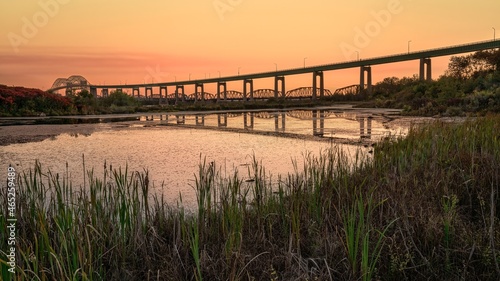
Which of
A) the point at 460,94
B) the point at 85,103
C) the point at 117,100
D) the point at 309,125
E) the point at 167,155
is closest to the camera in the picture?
the point at 167,155

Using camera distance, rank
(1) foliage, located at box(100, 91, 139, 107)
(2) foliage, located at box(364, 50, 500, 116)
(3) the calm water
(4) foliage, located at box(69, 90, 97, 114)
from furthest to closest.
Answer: (1) foliage, located at box(100, 91, 139, 107) < (4) foliage, located at box(69, 90, 97, 114) < (2) foliage, located at box(364, 50, 500, 116) < (3) the calm water

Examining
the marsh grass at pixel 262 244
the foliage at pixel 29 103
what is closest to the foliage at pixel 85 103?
the foliage at pixel 29 103

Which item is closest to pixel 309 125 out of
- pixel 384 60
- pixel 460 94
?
pixel 460 94

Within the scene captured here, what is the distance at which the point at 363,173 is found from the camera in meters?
6.21

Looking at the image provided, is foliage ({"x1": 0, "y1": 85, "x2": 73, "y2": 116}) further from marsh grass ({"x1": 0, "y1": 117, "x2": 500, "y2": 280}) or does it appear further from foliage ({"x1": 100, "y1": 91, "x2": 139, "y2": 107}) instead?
marsh grass ({"x1": 0, "y1": 117, "x2": 500, "y2": 280})

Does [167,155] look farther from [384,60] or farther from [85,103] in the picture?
[384,60]

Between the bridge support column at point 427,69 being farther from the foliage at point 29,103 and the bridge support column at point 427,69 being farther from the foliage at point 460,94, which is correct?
the foliage at point 29,103

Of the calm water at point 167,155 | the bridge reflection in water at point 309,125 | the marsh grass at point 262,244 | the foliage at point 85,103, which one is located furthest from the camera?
the foliage at point 85,103

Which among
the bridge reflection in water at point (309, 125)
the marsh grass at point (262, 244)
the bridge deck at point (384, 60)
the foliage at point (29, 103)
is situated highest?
the bridge deck at point (384, 60)

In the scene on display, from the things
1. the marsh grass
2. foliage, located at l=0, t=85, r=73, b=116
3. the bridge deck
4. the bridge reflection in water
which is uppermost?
the bridge deck

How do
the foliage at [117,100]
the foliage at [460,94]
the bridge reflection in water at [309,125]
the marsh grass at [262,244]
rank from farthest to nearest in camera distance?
the foliage at [117,100], the foliage at [460,94], the bridge reflection in water at [309,125], the marsh grass at [262,244]

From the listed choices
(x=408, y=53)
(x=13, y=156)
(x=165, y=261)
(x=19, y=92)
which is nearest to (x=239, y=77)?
(x=408, y=53)

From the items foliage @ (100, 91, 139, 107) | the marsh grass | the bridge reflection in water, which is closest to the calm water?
the bridge reflection in water

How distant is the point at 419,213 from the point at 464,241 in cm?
57
